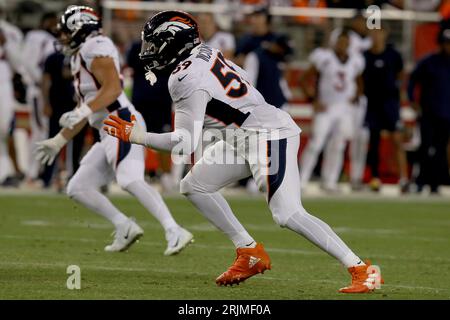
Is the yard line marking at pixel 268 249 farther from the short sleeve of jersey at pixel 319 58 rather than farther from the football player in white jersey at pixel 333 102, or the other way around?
the short sleeve of jersey at pixel 319 58

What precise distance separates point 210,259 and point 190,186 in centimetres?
147

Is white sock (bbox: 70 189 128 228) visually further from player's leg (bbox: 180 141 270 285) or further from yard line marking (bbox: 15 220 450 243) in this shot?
player's leg (bbox: 180 141 270 285)

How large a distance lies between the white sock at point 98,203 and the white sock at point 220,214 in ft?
5.64

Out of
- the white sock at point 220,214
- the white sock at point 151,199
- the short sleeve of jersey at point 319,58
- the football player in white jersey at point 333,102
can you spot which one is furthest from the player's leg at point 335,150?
the white sock at point 220,214

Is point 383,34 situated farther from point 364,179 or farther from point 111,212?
point 111,212

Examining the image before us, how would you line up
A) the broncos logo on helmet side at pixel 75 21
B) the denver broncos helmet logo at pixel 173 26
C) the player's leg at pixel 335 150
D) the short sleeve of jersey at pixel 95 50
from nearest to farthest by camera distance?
the denver broncos helmet logo at pixel 173 26 → the short sleeve of jersey at pixel 95 50 → the broncos logo on helmet side at pixel 75 21 → the player's leg at pixel 335 150

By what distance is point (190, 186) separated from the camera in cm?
736

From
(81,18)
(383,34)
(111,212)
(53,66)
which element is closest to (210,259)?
(111,212)

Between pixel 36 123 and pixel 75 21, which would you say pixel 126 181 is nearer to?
pixel 75 21

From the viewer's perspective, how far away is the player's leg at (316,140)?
15500mm

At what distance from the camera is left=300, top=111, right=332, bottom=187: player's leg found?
1550 centimetres

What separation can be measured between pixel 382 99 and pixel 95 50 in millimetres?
7018

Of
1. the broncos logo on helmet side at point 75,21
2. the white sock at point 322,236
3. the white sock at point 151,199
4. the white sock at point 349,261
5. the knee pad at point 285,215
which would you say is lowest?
the white sock at point 151,199
